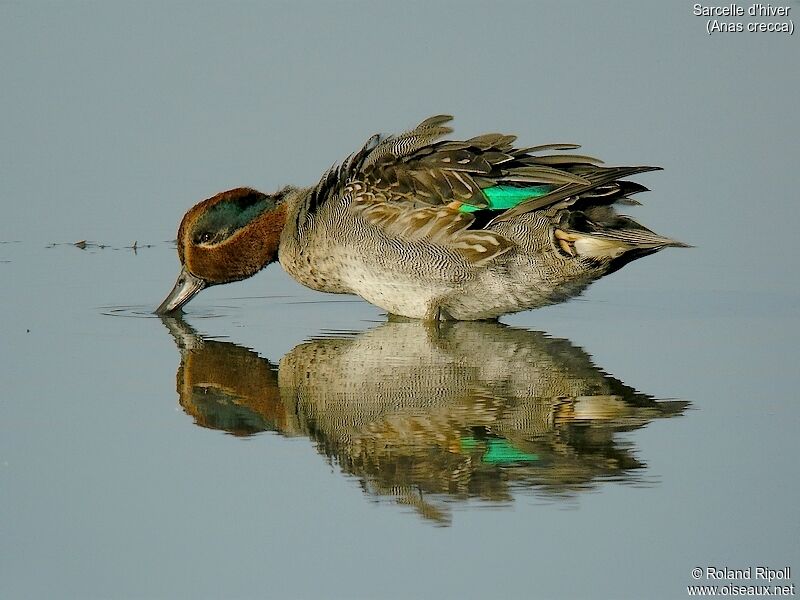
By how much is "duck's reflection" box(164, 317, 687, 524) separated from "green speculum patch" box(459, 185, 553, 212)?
0.79 meters

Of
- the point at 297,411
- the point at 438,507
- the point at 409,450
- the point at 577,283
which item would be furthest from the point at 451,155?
the point at 438,507

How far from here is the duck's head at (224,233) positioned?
31.0ft

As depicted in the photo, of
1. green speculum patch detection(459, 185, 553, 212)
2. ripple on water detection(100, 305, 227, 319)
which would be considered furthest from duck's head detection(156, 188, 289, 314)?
green speculum patch detection(459, 185, 553, 212)

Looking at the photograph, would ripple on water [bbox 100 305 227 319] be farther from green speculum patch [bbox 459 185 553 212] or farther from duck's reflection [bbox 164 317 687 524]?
green speculum patch [bbox 459 185 553 212]

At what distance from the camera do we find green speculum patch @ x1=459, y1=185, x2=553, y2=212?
27.7 feet

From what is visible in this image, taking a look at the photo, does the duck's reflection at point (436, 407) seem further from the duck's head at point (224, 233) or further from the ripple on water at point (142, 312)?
the duck's head at point (224, 233)

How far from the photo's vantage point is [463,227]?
859cm

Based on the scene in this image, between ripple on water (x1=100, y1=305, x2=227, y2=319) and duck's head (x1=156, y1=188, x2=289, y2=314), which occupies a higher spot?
duck's head (x1=156, y1=188, x2=289, y2=314)

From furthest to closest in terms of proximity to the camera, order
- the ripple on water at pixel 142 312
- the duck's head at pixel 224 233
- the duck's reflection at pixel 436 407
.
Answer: the duck's head at pixel 224 233
the ripple on water at pixel 142 312
the duck's reflection at pixel 436 407

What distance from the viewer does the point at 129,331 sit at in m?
8.50

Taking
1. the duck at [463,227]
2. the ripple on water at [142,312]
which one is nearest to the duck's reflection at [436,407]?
the duck at [463,227]

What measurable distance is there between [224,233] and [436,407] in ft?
11.4

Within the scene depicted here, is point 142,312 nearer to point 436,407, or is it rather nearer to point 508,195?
point 508,195

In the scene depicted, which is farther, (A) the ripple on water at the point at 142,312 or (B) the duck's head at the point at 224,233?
(B) the duck's head at the point at 224,233
